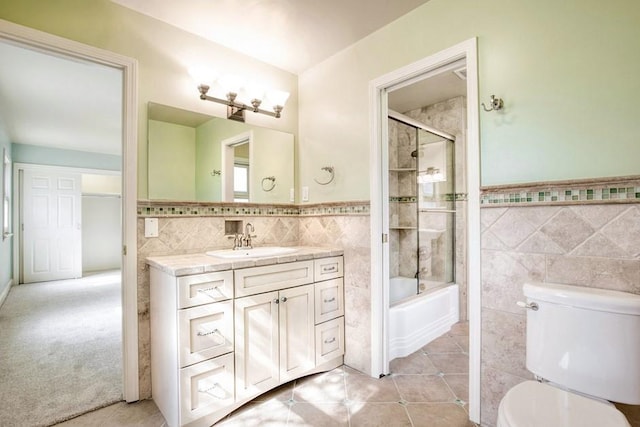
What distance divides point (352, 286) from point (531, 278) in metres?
1.13

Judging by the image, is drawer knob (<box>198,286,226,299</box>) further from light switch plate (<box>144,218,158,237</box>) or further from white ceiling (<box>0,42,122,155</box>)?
white ceiling (<box>0,42,122,155</box>)

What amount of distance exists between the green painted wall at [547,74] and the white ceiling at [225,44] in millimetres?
278

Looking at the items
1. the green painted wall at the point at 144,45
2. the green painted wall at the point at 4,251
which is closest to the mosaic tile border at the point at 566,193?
the green painted wall at the point at 144,45

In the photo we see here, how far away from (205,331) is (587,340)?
5.41 ft

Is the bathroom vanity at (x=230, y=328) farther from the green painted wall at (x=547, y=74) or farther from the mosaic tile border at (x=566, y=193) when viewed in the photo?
the green painted wall at (x=547, y=74)

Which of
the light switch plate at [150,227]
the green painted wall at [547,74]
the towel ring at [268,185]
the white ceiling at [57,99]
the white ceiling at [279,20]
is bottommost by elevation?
the light switch plate at [150,227]

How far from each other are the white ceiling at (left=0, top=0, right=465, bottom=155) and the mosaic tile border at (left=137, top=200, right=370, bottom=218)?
0.88m

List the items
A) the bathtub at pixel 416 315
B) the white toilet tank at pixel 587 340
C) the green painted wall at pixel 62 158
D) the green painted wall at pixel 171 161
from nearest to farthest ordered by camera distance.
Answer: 1. the white toilet tank at pixel 587 340
2. the green painted wall at pixel 171 161
3. the bathtub at pixel 416 315
4. the green painted wall at pixel 62 158

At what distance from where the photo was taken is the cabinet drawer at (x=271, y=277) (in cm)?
173

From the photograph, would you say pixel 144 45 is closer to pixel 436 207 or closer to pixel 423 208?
pixel 423 208

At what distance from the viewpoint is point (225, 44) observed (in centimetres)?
222

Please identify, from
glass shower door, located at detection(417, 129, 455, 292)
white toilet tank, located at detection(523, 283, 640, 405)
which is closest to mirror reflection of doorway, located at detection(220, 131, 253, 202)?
glass shower door, located at detection(417, 129, 455, 292)

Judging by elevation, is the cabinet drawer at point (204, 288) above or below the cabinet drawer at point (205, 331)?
above

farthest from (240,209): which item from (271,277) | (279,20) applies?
(279,20)
